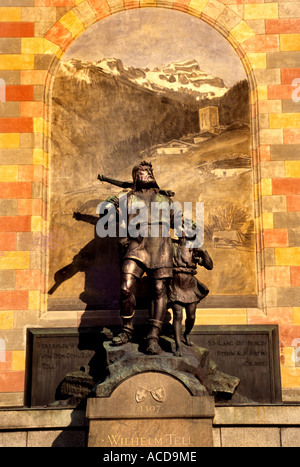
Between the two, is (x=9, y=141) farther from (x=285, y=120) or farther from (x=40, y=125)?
(x=285, y=120)

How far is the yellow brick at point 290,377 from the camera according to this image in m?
9.37

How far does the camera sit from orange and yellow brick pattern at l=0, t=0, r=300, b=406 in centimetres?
971

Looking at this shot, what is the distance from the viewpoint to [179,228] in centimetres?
902

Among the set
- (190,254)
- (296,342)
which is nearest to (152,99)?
(190,254)

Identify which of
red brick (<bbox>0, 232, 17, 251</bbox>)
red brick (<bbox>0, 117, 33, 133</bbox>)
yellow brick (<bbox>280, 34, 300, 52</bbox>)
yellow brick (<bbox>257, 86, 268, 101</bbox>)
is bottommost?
red brick (<bbox>0, 232, 17, 251</bbox>)

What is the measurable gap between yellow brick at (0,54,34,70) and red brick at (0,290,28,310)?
3.22m

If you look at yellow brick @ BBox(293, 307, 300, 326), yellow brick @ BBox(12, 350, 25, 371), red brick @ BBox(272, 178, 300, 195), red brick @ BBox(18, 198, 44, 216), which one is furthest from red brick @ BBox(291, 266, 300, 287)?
yellow brick @ BBox(12, 350, 25, 371)

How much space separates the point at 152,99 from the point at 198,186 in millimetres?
1469

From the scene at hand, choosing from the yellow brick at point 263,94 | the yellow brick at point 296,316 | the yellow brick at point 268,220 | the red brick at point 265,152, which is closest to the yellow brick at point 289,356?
the yellow brick at point 296,316

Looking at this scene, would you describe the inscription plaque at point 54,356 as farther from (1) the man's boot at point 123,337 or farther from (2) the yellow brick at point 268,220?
(2) the yellow brick at point 268,220

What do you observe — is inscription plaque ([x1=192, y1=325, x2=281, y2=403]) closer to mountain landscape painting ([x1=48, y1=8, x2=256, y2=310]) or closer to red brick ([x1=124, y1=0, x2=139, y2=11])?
mountain landscape painting ([x1=48, y1=8, x2=256, y2=310])

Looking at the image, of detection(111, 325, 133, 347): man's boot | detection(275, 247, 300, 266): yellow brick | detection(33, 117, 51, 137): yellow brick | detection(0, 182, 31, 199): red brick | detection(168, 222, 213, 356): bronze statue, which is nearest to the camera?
detection(111, 325, 133, 347): man's boot

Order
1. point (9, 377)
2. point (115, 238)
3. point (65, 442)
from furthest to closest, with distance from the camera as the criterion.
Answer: point (115, 238), point (9, 377), point (65, 442)

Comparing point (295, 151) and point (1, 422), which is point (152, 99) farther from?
point (1, 422)
